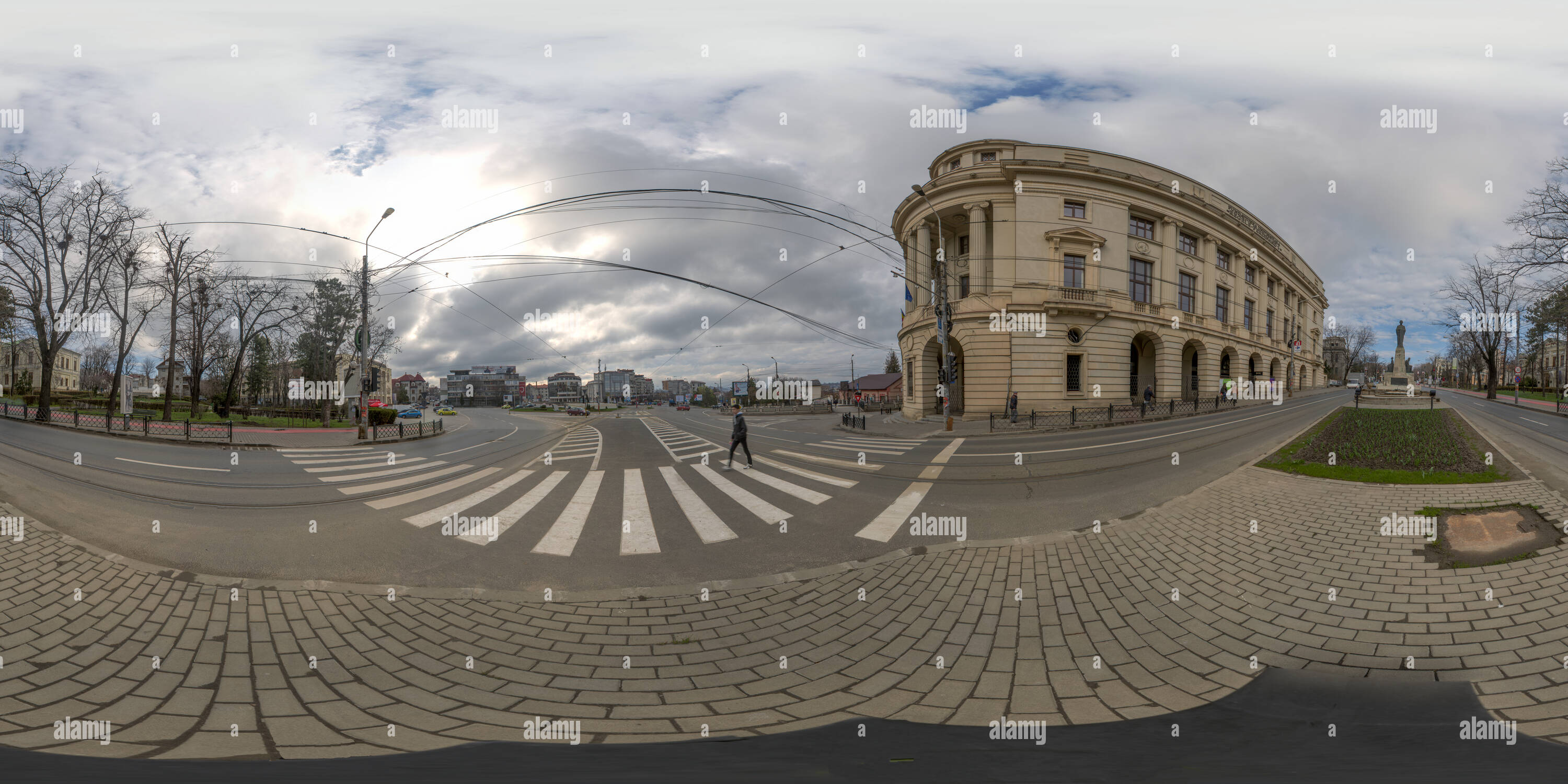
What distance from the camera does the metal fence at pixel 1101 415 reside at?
75.0 feet

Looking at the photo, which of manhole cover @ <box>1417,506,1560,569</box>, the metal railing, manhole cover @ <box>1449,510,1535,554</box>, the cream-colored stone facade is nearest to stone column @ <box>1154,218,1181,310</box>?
the cream-colored stone facade

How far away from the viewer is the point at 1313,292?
60594mm

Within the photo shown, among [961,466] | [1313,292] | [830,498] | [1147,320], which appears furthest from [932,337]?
[1313,292]

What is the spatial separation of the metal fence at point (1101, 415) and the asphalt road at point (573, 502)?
6402mm

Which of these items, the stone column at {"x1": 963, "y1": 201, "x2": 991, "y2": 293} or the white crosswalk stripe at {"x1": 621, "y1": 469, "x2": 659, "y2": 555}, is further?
the stone column at {"x1": 963, "y1": 201, "x2": 991, "y2": 293}

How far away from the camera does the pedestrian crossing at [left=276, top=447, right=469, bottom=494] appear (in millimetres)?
11391

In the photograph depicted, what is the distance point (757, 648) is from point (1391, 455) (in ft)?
40.4

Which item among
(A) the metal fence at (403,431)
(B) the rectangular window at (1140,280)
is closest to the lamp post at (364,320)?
(A) the metal fence at (403,431)

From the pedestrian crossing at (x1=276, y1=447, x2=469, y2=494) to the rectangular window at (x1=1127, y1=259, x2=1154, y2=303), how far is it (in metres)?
32.6

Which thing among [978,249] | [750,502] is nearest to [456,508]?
[750,502]

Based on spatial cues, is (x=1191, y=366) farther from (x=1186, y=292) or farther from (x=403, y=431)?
(x=403, y=431)
